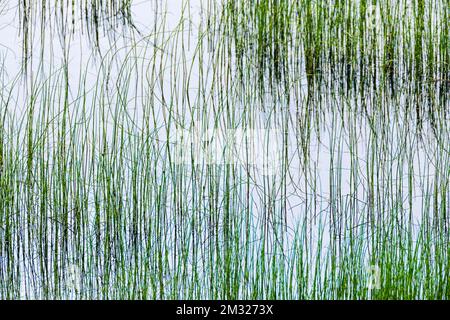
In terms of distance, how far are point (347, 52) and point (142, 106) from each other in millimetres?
850

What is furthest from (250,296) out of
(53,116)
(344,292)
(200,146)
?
(53,116)

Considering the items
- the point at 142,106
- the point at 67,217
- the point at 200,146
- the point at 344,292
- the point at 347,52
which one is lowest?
the point at 344,292

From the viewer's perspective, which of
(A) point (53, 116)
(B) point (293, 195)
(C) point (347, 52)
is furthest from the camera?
(C) point (347, 52)

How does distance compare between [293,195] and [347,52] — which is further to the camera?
[347,52]

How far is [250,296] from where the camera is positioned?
89.9 inches

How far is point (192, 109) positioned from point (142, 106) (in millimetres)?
179

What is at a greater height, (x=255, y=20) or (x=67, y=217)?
(x=255, y=20)

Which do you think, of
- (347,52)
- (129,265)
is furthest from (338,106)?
(129,265)
